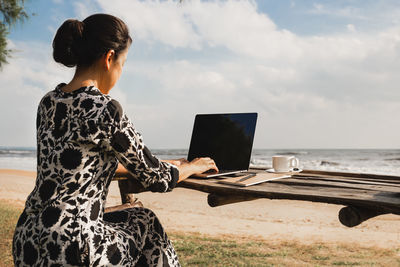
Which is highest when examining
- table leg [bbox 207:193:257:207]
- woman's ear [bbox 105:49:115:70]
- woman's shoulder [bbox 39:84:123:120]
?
woman's ear [bbox 105:49:115:70]

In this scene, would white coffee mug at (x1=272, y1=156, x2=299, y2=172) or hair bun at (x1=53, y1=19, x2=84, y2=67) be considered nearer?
hair bun at (x1=53, y1=19, x2=84, y2=67)

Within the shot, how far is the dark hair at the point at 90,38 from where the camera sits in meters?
1.54

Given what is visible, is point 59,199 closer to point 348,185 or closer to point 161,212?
point 348,185

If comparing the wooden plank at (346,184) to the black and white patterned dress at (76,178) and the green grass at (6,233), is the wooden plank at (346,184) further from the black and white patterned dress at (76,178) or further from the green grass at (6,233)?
the green grass at (6,233)

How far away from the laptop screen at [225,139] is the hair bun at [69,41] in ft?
3.88

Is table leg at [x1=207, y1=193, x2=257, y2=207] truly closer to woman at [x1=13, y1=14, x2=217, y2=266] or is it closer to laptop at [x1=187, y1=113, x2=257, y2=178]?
laptop at [x1=187, y1=113, x2=257, y2=178]

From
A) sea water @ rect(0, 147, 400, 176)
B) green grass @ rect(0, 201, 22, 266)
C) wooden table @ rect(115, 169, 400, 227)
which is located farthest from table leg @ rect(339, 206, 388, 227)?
sea water @ rect(0, 147, 400, 176)

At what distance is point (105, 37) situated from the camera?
5.04ft

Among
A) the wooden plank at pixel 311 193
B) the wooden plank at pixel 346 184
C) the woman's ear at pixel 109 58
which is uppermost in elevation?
the woman's ear at pixel 109 58

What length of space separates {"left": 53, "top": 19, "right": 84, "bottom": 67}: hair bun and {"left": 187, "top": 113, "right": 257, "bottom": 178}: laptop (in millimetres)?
1104

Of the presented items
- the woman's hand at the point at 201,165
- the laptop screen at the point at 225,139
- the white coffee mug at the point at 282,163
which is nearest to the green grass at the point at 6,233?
the laptop screen at the point at 225,139

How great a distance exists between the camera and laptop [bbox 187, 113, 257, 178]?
2408 mm

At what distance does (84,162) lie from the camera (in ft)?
4.56

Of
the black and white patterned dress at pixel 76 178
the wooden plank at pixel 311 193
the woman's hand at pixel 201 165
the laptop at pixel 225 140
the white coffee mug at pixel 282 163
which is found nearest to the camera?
the black and white patterned dress at pixel 76 178
